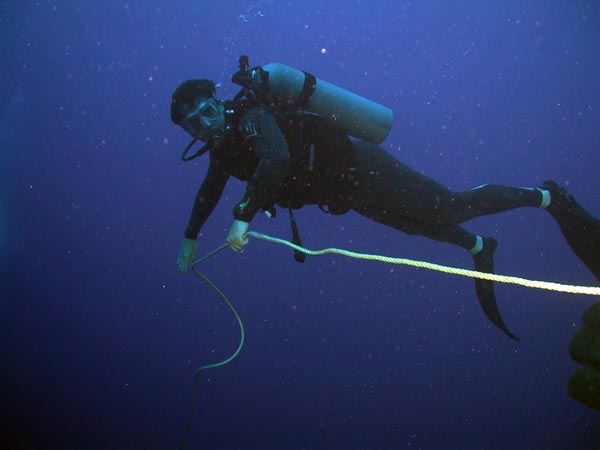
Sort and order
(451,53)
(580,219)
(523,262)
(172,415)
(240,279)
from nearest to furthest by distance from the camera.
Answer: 1. (580,219)
2. (172,415)
3. (523,262)
4. (240,279)
5. (451,53)

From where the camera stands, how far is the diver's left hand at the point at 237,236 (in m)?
2.25

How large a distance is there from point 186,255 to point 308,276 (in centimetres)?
1703

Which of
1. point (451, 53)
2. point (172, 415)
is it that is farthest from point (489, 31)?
point (172, 415)

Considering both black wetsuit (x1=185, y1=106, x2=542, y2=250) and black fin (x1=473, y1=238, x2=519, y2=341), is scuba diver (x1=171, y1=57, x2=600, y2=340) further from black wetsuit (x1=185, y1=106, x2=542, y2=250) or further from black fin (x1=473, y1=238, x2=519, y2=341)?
black fin (x1=473, y1=238, x2=519, y2=341)

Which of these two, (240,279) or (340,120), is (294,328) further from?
(340,120)

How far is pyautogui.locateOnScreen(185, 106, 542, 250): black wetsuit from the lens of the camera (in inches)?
107

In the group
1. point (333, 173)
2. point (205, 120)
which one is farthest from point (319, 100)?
point (205, 120)

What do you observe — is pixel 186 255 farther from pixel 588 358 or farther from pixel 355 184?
pixel 588 358

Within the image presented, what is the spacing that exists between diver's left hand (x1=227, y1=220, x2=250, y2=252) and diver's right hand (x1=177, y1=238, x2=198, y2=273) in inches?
40.9

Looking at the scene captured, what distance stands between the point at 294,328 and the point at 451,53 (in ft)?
65.8

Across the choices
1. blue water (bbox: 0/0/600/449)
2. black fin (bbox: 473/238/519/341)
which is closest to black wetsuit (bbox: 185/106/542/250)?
black fin (bbox: 473/238/519/341)

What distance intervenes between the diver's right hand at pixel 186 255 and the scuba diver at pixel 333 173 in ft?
2.07

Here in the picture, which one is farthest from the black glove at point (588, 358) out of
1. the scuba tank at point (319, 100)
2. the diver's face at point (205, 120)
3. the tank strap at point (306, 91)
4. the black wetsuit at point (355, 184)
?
the diver's face at point (205, 120)

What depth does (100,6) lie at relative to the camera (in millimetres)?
22484
